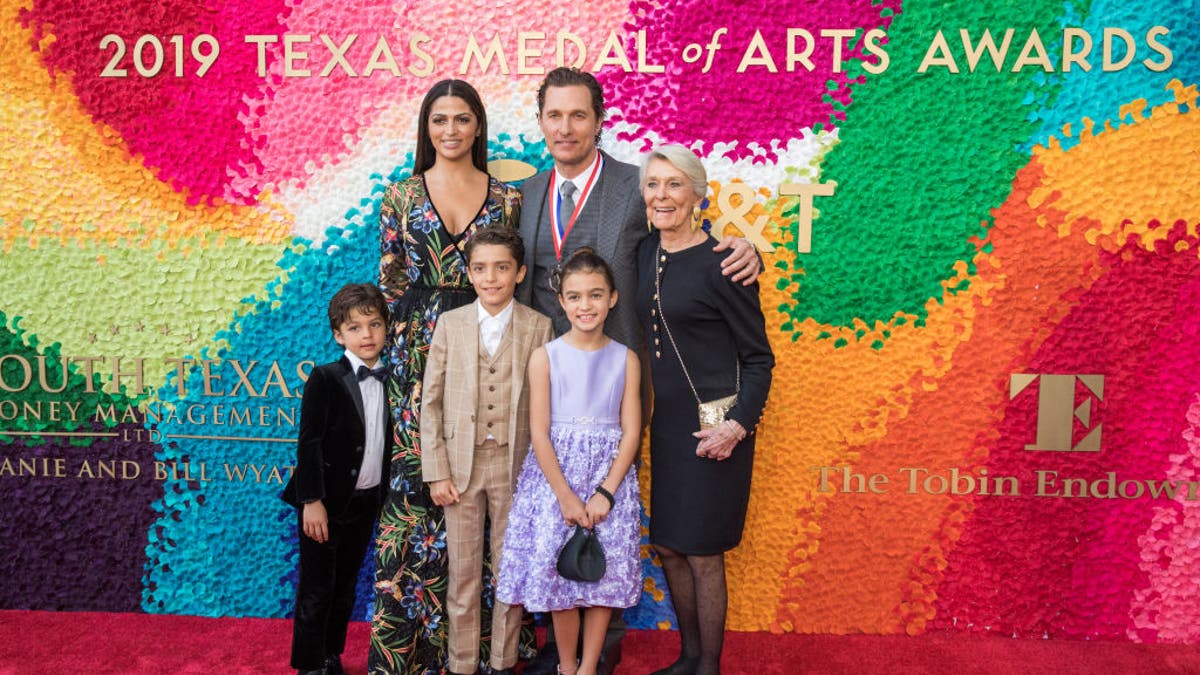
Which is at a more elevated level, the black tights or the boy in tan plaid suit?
the boy in tan plaid suit

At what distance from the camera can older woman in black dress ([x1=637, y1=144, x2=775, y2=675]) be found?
2.58 metres

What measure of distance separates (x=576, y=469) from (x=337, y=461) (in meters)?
0.76

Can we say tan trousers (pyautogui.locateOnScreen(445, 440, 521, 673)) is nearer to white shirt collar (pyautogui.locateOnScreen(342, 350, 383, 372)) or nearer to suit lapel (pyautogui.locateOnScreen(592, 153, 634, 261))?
white shirt collar (pyautogui.locateOnScreen(342, 350, 383, 372))

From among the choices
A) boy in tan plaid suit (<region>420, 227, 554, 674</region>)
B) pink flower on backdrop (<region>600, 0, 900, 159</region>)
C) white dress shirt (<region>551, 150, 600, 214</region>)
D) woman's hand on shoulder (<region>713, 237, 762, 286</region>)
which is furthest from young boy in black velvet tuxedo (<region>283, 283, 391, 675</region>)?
pink flower on backdrop (<region>600, 0, 900, 159</region>)

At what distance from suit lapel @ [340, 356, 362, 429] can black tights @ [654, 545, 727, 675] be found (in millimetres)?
1024

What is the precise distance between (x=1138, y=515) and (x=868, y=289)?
126cm

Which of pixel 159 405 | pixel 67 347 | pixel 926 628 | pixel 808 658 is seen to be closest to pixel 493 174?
pixel 159 405

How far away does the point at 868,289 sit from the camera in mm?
3129

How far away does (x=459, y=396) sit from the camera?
103 inches

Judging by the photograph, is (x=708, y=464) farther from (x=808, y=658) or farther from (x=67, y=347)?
(x=67, y=347)

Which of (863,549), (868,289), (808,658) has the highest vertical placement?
(868,289)

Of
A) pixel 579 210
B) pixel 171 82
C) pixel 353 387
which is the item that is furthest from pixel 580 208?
pixel 171 82

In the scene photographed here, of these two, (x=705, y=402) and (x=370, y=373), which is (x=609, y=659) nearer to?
(x=705, y=402)

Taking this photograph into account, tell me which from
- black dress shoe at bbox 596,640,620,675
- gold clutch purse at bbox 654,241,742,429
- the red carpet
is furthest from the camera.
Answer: the red carpet
